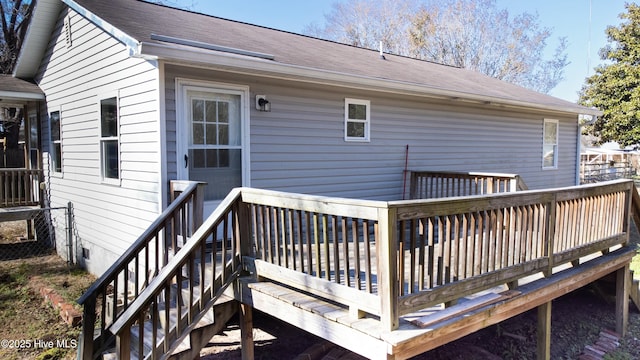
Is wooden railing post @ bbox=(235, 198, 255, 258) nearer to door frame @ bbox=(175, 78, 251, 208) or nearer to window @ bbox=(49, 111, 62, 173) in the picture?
door frame @ bbox=(175, 78, 251, 208)

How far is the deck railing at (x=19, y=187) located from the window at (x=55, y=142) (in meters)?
0.54

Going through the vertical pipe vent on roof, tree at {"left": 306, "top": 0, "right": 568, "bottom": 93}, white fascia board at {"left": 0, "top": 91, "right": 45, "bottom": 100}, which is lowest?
white fascia board at {"left": 0, "top": 91, "right": 45, "bottom": 100}

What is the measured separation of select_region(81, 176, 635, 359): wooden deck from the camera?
9.61 ft

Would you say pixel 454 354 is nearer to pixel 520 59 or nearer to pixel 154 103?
pixel 154 103

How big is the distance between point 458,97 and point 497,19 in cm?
2175

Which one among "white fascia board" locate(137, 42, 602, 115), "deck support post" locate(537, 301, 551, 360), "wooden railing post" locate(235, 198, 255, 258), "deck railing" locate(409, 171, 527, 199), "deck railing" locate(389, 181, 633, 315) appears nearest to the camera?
"deck railing" locate(389, 181, 633, 315)

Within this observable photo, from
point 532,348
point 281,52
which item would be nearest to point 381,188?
point 281,52

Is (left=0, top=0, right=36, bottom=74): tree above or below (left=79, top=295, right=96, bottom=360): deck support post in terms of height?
above

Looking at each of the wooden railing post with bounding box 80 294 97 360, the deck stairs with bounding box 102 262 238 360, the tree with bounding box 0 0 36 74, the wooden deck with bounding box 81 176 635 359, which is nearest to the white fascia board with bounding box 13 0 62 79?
the wooden deck with bounding box 81 176 635 359

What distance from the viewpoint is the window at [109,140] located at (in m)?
6.11

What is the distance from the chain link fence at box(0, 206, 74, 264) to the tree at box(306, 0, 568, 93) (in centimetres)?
2141

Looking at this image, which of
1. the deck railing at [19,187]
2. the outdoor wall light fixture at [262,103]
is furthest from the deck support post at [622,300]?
the deck railing at [19,187]

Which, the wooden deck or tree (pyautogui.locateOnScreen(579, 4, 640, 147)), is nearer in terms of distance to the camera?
the wooden deck

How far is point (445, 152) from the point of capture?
870cm
